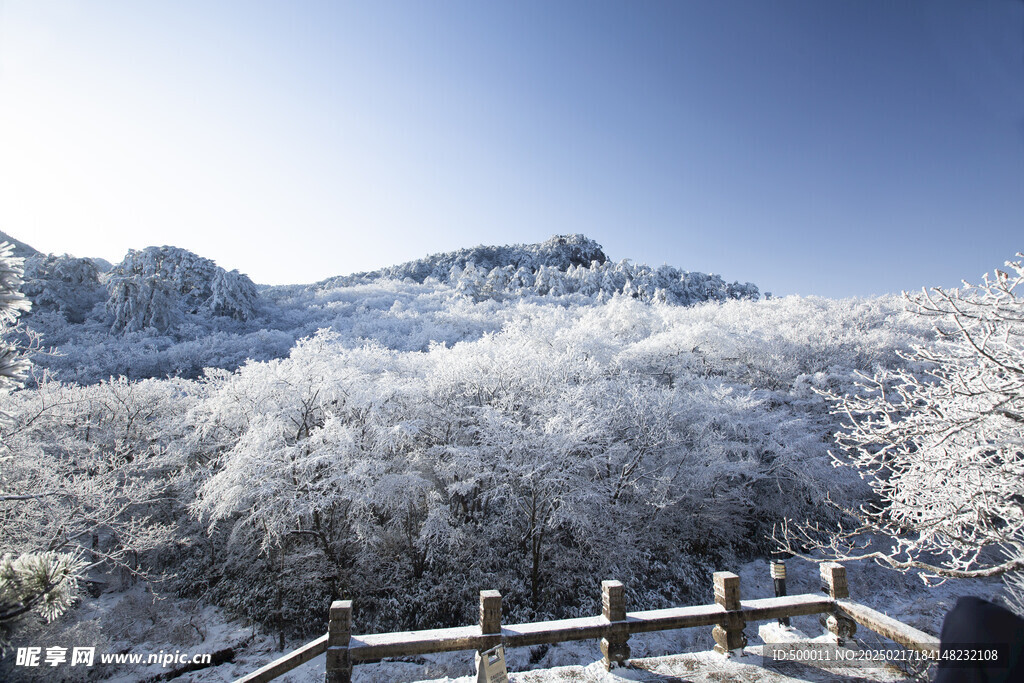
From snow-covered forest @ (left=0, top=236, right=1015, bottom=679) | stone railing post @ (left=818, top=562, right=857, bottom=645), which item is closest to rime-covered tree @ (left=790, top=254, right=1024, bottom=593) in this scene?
stone railing post @ (left=818, top=562, right=857, bottom=645)

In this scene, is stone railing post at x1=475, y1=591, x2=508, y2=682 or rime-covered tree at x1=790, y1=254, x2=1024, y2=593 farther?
stone railing post at x1=475, y1=591, x2=508, y2=682

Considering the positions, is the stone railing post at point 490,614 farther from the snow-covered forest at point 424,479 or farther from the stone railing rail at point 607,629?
the snow-covered forest at point 424,479

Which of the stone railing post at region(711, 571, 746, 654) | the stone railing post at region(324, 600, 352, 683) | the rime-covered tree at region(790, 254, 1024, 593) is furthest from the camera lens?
the stone railing post at region(711, 571, 746, 654)

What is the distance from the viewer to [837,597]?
21.2 ft

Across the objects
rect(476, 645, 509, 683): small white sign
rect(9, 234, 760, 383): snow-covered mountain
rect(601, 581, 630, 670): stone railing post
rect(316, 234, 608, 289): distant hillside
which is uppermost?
rect(316, 234, 608, 289): distant hillside

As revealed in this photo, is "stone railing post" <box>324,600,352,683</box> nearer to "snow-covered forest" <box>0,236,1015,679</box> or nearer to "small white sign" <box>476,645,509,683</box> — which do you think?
"small white sign" <box>476,645,509,683</box>

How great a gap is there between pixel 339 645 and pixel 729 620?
545 centimetres

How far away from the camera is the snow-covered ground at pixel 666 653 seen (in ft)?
18.6

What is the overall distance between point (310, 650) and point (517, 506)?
872cm

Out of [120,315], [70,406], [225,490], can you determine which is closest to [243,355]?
[120,315]

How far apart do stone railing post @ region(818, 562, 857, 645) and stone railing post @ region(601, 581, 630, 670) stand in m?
2.98

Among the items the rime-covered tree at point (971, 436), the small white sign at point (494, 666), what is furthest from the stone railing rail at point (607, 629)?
the rime-covered tree at point (971, 436)

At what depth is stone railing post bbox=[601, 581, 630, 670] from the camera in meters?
5.87

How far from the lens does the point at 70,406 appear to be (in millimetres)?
15312
